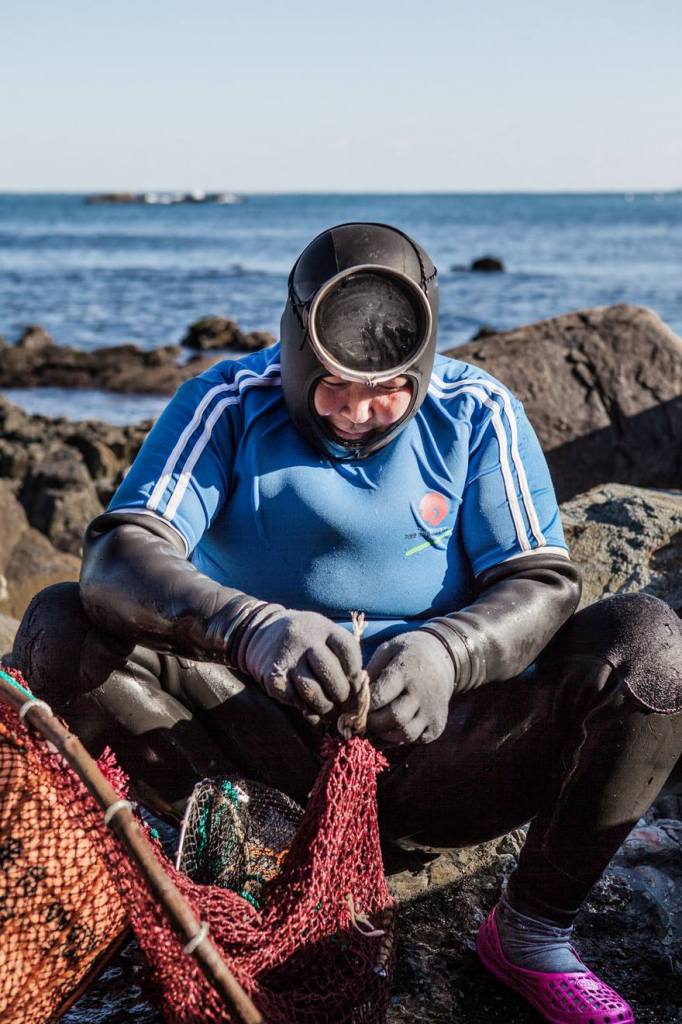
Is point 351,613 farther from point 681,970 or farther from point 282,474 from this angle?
point 681,970

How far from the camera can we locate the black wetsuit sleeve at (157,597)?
8.17 ft

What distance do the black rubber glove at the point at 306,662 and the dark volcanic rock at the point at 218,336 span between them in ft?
66.8

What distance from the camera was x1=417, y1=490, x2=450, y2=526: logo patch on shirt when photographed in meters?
2.95

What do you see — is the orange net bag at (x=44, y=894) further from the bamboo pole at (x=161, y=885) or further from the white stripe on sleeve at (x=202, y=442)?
the white stripe on sleeve at (x=202, y=442)

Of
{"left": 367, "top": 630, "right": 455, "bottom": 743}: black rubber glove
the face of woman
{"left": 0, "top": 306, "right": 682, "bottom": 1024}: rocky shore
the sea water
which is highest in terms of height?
the face of woman

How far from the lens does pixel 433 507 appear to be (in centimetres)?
296

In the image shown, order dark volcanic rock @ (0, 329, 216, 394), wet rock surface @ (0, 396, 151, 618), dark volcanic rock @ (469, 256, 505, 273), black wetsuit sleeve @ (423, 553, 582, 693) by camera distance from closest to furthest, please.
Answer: black wetsuit sleeve @ (423, 553, 582, 693)
wet rock surface @ (0, 396, 151, 618)
dark volcanic rock @ (0, 329, 216, 394)
dark volcanic rock @ (469, 256, 505, 273)

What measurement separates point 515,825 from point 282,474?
1.09 meters

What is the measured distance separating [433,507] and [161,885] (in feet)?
4.08

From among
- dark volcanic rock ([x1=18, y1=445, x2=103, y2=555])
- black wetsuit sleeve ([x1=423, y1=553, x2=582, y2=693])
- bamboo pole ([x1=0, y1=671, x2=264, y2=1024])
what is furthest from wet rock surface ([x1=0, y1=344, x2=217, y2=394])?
bamboo pole ([x1=0, y1=671, x2=264, y2=1024])

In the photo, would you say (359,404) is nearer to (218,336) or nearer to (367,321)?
(367,321)

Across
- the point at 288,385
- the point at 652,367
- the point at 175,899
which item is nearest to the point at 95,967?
the point at 175,899

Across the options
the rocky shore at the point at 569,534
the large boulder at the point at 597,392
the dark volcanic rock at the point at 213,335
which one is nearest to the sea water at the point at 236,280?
the dark volcanic rock at the point at 213,335

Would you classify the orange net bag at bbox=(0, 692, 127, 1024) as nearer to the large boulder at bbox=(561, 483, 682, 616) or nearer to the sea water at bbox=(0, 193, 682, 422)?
the large boulder at bbox=(561, 483, 682, 616)
